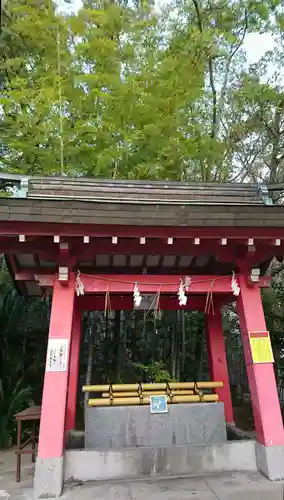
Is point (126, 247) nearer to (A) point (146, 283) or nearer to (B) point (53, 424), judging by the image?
(A) point (146, 283)

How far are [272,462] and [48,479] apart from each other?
2.43 metres

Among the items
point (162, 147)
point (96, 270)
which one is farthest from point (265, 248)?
point (162, 147)

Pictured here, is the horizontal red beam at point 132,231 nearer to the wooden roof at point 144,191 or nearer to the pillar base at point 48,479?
the wooden roof at point 144,191

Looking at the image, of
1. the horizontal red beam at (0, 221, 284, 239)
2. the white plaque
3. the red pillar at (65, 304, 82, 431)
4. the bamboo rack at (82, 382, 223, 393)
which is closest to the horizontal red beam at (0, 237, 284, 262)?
the horizontal red beam at (0, 221, 284, 239)

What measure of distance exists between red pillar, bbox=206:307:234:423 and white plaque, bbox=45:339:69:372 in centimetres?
263

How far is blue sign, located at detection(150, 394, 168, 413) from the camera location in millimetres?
4652

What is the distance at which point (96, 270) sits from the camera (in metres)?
5.52

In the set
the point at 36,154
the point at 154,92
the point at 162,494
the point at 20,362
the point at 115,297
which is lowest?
the point at 162,494

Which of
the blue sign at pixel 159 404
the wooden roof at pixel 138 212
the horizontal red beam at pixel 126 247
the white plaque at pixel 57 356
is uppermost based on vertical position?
the wooden roof at pixel 138 212

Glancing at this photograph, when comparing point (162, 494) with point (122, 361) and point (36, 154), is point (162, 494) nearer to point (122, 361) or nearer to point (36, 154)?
point (122, 361)

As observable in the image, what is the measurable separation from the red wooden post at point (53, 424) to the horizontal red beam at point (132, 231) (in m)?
0.97

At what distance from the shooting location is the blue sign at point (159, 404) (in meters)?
4.65

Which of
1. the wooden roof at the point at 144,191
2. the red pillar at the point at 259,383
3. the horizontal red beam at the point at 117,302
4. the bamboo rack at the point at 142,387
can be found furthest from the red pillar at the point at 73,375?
the red pillar at the point at 259,383

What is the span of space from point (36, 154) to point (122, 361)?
16.0 feet
